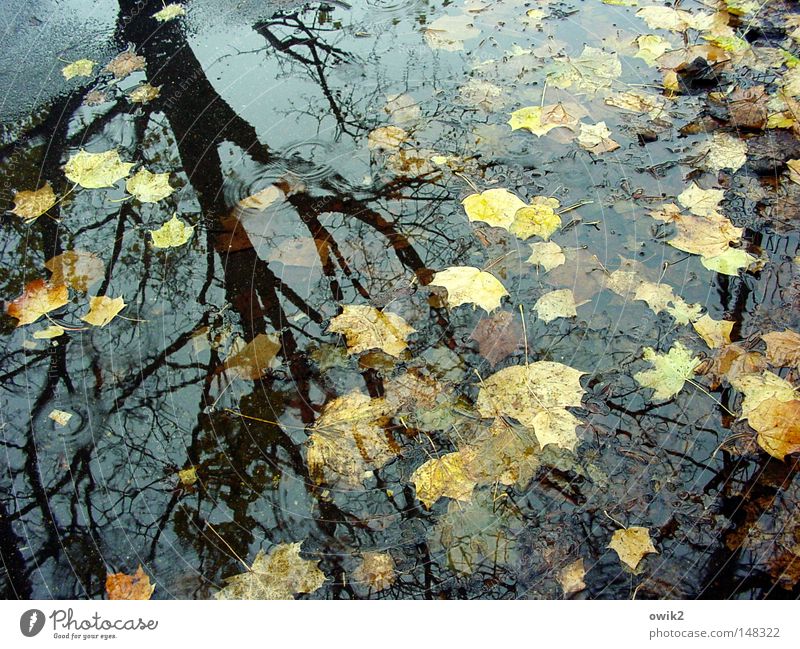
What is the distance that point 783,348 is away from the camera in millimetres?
2293

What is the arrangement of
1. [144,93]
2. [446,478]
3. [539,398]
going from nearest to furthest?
[446,478] < [539,398] < [144,93]

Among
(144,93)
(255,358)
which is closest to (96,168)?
(144,93)

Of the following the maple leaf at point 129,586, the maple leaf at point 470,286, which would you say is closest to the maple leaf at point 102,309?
the maple leaf at point 129,586

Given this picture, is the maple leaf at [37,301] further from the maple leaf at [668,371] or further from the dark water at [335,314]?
the maple leaf at [668,371]

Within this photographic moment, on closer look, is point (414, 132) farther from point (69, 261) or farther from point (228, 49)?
point (69, 261)

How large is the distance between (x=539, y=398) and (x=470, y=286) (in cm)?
56

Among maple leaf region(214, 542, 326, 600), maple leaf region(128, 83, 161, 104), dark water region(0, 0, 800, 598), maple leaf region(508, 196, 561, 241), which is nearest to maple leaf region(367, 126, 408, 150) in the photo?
dark water region(0, 0, 800, 598)

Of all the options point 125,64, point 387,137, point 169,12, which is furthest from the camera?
point 169,12

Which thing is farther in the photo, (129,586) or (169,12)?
(169,12)

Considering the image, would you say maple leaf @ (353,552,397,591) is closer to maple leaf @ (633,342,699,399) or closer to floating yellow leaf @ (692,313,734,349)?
maple leaf @ (633,342,699,399)

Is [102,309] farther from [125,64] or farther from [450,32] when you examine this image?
[450,32]

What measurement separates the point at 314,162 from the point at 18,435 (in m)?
1.70
